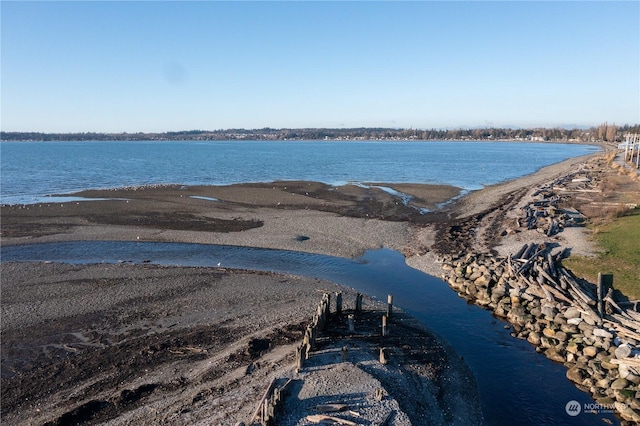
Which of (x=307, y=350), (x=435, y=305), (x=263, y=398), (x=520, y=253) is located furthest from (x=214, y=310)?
(x=520, y=253)

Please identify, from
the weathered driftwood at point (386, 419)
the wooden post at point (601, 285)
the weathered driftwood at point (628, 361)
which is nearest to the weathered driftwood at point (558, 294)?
the wooden post at point (601, 285)

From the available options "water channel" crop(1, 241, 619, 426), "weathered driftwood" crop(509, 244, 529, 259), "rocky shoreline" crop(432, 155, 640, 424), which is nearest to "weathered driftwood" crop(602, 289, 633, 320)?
"rocky shoreline" crop(432, 155, 640, 424)

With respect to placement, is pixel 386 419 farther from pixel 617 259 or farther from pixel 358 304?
pixel 617 259

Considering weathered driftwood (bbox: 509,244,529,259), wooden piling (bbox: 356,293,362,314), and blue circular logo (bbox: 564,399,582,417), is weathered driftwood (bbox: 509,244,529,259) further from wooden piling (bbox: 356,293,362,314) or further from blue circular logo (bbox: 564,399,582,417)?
blue circular logo (bbox: 564,399,582,417)

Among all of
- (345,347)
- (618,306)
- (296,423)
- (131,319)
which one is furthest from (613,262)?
(131,319)

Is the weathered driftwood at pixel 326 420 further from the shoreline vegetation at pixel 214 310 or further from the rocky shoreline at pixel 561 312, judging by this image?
the rocky shoreline at pixel 561 312

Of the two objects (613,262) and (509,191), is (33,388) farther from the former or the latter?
(509,191)
